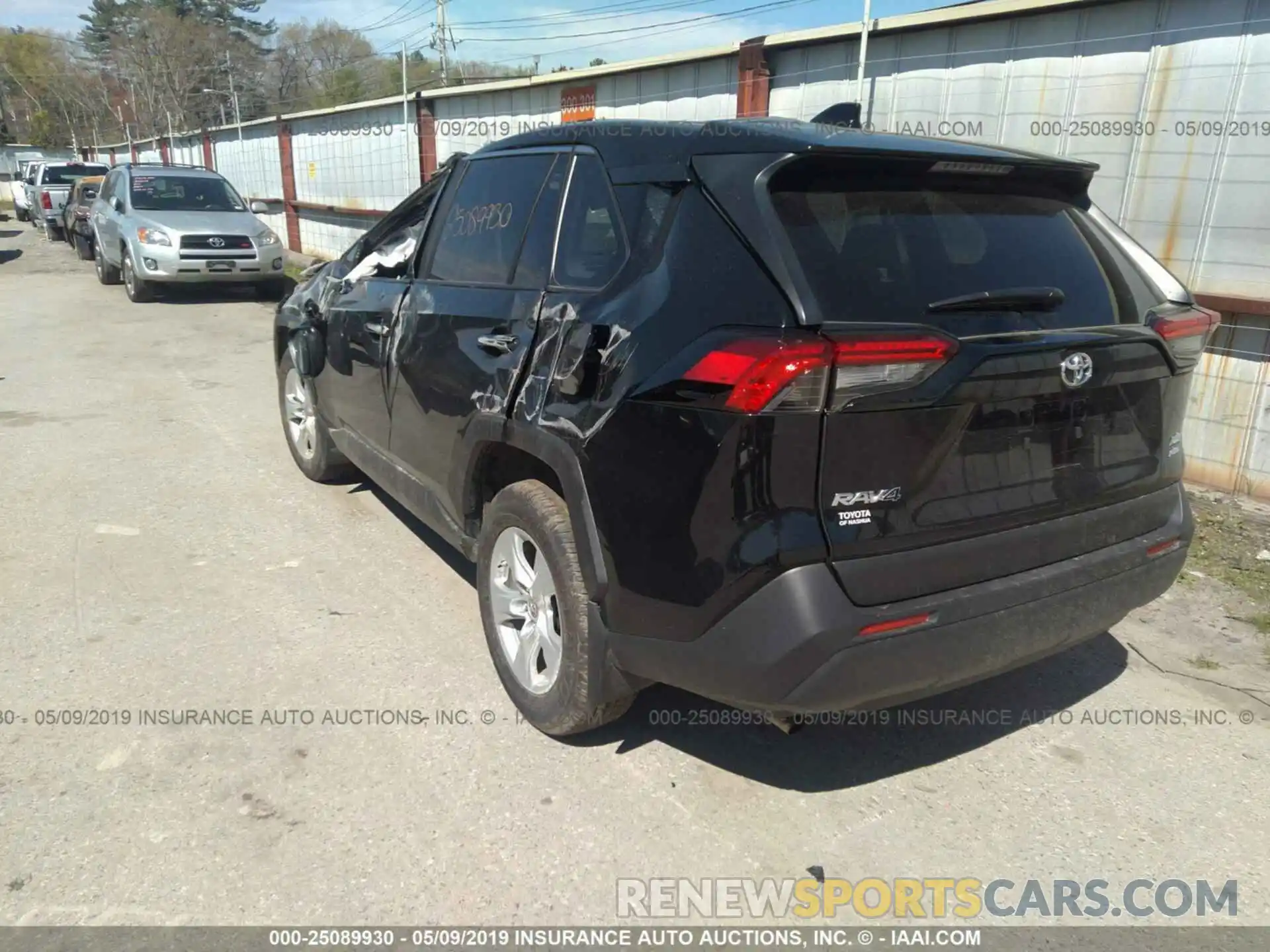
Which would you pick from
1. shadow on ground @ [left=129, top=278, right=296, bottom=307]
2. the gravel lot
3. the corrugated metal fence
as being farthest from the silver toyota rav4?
the gravel lot

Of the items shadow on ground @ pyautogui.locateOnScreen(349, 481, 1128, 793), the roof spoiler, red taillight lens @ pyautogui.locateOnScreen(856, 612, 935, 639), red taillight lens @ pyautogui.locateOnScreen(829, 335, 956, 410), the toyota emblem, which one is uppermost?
the roof spoiler

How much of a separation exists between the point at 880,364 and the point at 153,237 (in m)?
12.8

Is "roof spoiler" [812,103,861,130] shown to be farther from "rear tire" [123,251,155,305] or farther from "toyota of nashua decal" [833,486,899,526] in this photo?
"rear tire" [123,251,155,305]

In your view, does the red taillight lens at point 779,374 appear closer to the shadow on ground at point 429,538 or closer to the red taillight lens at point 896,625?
the red taillight lens at point 896,625

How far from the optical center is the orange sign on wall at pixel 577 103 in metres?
10.2

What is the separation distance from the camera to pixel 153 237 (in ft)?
40.9

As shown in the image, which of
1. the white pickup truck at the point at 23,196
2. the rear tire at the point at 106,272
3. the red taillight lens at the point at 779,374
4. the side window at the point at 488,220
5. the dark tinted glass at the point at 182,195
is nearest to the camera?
the red taillight lens at the point at 779,374

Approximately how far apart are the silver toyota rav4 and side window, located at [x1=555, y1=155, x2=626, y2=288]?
11.1 metres

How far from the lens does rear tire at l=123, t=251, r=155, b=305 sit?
12820 millimetres

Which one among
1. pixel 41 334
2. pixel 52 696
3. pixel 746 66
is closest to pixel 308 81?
pixel 41 334

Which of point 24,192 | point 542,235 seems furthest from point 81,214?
point 542,235

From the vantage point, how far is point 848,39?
22.9 feet

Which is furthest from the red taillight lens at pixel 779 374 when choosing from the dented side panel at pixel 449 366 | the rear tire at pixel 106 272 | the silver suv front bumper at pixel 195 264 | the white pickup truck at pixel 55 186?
the white pickup truck at pixel 55 186
